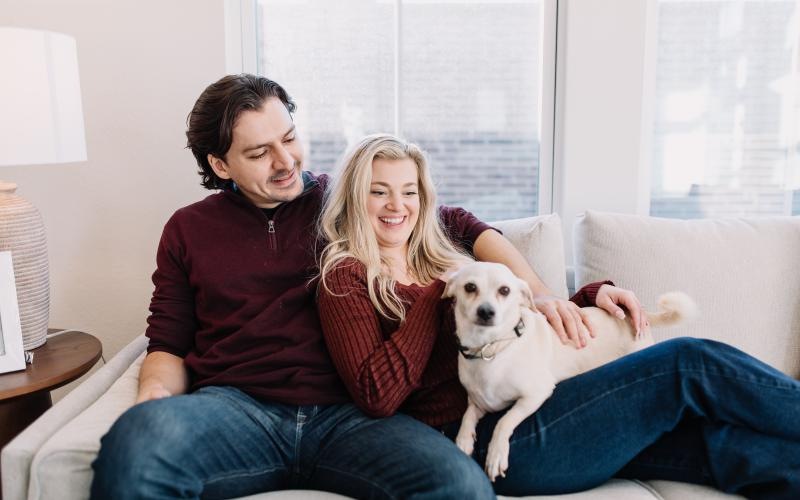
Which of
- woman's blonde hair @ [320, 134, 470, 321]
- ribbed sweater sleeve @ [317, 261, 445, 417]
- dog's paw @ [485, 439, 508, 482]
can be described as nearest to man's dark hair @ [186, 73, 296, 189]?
woman's blonde hair @ [320, 134, 470, 321]

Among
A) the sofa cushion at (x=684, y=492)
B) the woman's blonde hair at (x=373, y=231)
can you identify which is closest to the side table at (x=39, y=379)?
the woman's blonde hair at (x=373, y=231)

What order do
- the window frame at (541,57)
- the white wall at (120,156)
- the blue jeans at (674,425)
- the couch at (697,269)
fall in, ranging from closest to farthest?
1. the blue jeans at (674,425)
2. the couch at (697,269)
3. the white wall at (120,156)
4. the window frame at (541,57)

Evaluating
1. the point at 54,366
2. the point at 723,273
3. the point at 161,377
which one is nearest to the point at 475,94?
the point at 723,273

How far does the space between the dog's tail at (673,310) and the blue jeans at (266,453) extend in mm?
627

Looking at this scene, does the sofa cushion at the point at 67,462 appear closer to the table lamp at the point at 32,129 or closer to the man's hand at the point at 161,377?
the man's hand at the point at 161,377

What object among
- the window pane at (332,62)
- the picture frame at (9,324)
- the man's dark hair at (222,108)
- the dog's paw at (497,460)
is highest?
the window pane at (332,62)

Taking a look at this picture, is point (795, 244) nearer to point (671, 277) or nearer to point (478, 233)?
point (671, 277)

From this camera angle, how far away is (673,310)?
145cm

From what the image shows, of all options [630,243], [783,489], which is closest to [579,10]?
[630,243]

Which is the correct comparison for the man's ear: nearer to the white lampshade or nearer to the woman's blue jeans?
the white lampshade

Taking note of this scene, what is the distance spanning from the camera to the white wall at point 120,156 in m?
2.02

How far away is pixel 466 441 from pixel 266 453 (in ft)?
1.37

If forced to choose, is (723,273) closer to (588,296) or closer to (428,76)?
(588,296)

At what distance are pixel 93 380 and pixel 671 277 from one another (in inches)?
59.2
